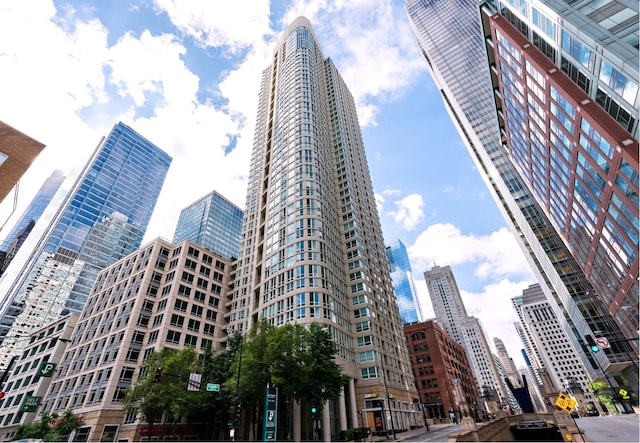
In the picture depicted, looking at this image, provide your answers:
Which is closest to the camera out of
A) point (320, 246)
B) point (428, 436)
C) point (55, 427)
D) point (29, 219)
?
point (428, 436)

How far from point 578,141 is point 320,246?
4242cm

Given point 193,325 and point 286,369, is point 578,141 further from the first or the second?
point 193,325

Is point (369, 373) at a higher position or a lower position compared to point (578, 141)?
lower

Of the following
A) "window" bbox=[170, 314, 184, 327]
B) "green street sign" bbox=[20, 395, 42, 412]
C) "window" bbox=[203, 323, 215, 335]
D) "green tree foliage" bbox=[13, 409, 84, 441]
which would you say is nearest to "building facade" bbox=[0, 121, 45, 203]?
"green tree foliage" bbox=[13, 409, 84, 441]

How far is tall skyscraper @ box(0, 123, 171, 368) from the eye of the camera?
11650 cm

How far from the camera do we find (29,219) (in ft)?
555

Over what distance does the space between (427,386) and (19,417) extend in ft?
326

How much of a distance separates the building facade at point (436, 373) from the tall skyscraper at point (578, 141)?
3490 centimetres

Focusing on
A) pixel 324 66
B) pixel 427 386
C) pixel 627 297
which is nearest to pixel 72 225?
pixel 324 66

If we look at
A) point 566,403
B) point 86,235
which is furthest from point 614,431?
point 86,235

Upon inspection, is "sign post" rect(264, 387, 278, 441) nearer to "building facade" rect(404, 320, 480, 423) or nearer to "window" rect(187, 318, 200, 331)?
"window" rect(187, 318, 200, 331)

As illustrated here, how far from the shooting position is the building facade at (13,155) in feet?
62.3

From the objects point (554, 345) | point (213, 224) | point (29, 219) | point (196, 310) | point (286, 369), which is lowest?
point (286, 369)

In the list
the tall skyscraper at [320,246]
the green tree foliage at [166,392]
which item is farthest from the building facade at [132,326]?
the green tree foliage at [166,392]
